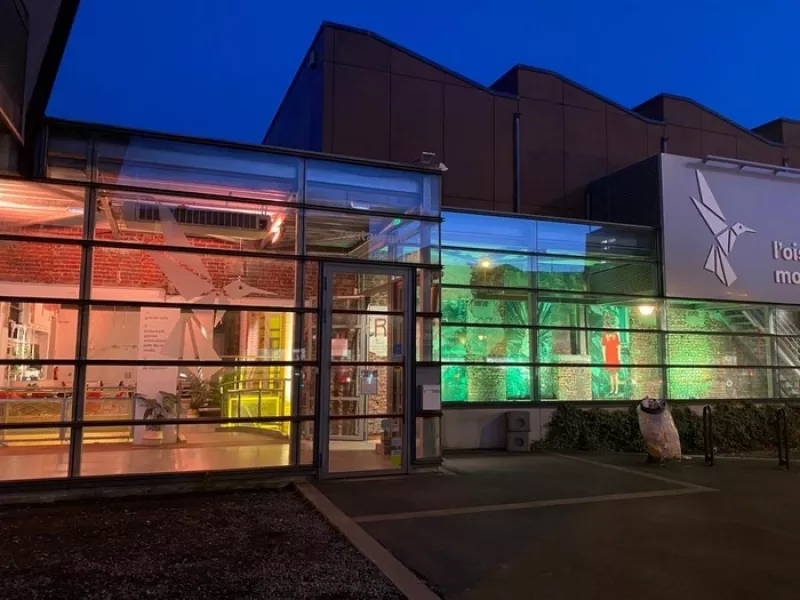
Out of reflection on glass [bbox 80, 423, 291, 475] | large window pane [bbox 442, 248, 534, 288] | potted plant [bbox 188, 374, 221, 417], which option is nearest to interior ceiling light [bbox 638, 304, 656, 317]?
large window pane [bbox 442, 248, 534, 288]

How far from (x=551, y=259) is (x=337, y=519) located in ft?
26.2

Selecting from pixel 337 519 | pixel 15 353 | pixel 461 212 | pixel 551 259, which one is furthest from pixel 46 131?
pixel 551 259

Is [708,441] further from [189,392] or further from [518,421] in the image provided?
[189,392]

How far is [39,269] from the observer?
7.64 metres

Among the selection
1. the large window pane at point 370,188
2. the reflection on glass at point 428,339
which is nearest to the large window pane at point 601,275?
the large window pane at point 370,188

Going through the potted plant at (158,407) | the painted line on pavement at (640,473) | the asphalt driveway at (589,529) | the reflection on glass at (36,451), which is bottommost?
the asphalt driveway at (589,529)

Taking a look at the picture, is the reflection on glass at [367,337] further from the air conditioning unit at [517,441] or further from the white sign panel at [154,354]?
the air conditioning unit at [517,441]

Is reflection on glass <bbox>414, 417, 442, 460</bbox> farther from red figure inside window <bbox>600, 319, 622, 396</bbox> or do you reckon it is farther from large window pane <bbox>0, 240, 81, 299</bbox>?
red figure inside window <bbox>600, 319, 622, 396</bbox>

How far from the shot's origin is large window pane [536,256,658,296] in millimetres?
12906

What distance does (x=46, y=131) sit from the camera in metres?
7.79

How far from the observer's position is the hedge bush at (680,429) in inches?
469

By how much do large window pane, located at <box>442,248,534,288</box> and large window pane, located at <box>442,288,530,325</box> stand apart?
0.17 metres

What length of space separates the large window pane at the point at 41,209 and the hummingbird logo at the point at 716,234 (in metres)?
11.6

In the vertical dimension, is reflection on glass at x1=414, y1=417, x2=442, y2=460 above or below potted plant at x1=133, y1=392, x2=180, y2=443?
below
